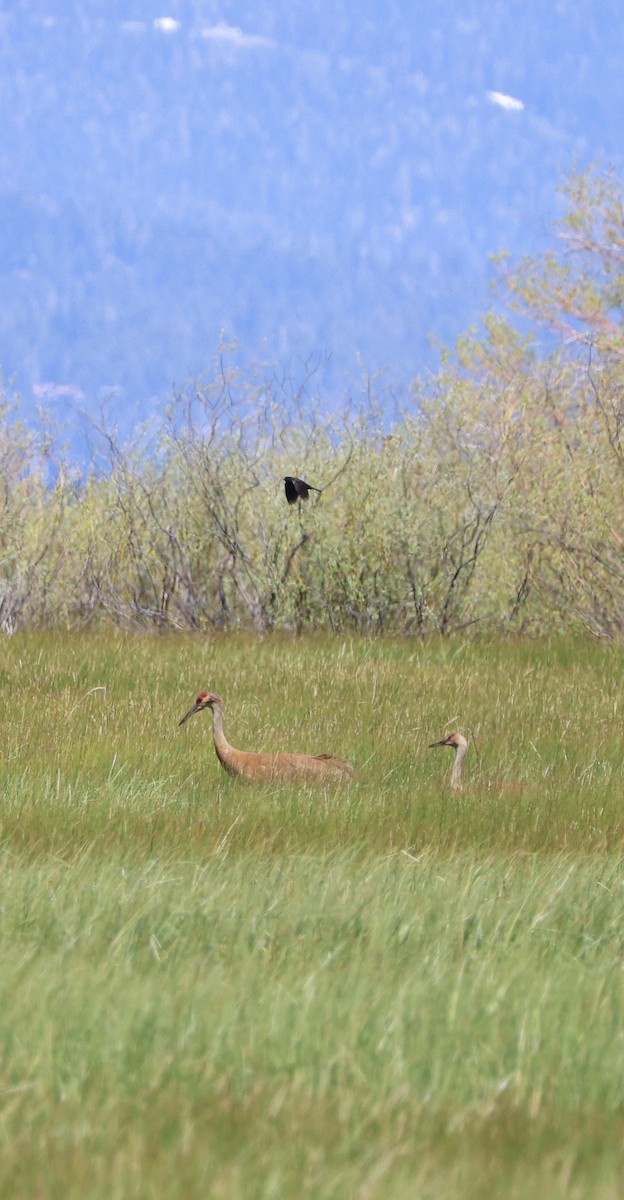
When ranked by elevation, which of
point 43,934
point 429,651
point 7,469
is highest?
point 7,469

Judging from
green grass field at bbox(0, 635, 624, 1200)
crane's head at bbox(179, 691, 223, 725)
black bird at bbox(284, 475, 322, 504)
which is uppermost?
black bird at bbox(284, 475, 322, 504)

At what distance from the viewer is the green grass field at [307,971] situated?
3.17m

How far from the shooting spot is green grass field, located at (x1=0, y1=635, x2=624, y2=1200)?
3170 millimetres

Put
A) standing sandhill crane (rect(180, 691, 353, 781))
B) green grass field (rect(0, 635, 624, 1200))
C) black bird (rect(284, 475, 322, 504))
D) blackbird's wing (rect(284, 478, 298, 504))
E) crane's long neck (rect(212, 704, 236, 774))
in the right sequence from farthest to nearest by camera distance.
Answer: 1. blackbird's wing (rect(284, 478, 298, 504))
2. black bird (rect(284, 475, 322, 504))
3. crane's long neck (rect(212, 704, 236, 774))
4. standing sandhill crane (rect(180, 691, 353, 781))
5. green grass field (rect(0, 635, 624, 1200))

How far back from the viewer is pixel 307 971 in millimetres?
4477

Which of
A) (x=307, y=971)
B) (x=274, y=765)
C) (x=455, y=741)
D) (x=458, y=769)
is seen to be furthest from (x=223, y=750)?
(x=307, y=971)

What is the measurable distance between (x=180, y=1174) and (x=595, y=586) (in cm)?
1555

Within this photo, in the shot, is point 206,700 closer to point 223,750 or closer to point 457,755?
point 223,750

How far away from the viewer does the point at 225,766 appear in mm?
8469

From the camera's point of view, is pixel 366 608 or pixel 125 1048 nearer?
pixel 125 1048

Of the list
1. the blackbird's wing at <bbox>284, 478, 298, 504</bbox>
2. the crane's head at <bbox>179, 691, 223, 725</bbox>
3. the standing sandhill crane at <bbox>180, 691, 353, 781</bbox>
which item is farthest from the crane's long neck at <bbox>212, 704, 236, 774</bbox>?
the blackbird's wing at <bbox>284, 478, 298, 504</bbox>

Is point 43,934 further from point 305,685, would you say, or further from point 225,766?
point 305,685

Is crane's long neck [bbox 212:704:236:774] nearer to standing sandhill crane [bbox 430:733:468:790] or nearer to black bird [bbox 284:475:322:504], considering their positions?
standing sandhill crane [bbox 430:733:468:790]

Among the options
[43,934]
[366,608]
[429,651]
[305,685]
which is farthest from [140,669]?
[43,934]
